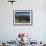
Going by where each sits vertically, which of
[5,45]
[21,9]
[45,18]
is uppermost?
[21,9]

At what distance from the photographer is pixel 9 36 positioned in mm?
4871

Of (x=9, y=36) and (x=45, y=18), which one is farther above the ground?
(x=45, y=18)

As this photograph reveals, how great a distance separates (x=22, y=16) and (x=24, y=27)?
44cm

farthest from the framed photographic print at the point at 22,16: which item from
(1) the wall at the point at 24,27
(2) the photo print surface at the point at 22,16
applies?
(1) the wall at the point at 24,27

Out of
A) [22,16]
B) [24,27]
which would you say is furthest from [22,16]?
[24,27]

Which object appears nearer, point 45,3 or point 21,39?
point 21,39

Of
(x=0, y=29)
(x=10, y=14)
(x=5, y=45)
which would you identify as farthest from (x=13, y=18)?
(x=5, y=45)

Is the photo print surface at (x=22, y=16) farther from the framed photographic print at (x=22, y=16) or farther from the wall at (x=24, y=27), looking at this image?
the wall at (x=24, y=27)

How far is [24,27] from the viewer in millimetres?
4898

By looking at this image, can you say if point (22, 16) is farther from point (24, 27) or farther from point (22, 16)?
point (24, 27)

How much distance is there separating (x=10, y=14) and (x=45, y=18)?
1.39m

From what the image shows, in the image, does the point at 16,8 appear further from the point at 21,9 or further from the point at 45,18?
the point at 45,18

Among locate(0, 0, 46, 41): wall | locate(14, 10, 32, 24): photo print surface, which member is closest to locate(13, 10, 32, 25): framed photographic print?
locate(14, 10, 32, 24): photo print surface

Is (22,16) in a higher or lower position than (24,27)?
higher
